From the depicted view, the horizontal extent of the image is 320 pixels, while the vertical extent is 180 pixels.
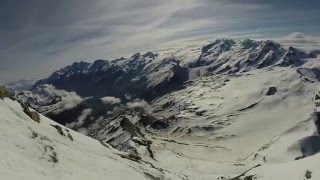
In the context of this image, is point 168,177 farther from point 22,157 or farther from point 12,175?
point 12,175

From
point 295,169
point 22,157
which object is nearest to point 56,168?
point 22,157

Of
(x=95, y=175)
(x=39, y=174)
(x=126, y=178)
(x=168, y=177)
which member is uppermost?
(x=39, y=174)

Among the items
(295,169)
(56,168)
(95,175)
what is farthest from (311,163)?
(56,168)

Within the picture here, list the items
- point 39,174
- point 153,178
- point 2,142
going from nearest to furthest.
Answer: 1. point 39,174
2. point 2,142
3. point 153,178

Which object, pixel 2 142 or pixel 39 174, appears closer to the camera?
pixel 39 174

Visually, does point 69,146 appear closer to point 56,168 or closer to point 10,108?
point 10,108

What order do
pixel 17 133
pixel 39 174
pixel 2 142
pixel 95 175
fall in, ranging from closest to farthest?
1. pixel 39 174
2. pixel 2 142
3. pixel 95 175
4. pixel 17 133

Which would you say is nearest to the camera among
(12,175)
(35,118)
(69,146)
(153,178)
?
(12,175)

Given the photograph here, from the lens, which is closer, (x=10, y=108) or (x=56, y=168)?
(x=56, y=168)

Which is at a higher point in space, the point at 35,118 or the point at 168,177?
the point at 35,118
